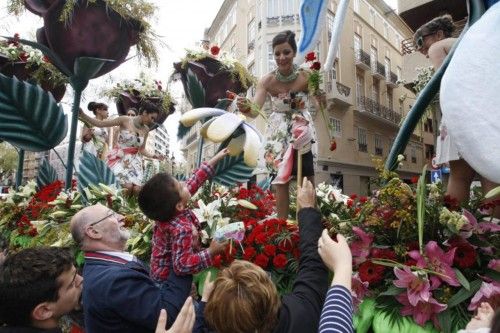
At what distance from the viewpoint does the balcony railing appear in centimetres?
2100

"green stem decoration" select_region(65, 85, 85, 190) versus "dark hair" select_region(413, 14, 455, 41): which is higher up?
"dark hair" select_region(413, 14, 455, 41)

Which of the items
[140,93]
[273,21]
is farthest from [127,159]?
[273,21]

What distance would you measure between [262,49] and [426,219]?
17.9 metres

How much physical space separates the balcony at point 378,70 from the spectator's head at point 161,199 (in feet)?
73.4

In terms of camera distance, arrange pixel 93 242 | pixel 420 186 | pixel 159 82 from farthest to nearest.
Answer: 1. pixel 159 82
2. pixel 93 242
3. pixel 420 186

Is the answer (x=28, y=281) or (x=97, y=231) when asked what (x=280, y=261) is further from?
(x=28, y=281)

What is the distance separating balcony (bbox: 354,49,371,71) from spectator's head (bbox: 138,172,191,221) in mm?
20581

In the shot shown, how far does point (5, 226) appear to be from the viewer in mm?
4246

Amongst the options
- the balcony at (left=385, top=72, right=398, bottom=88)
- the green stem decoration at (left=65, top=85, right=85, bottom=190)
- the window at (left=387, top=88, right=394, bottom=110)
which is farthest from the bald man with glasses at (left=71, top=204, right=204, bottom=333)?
the balcony at (left=385, top=72, right=398, bottom=88)

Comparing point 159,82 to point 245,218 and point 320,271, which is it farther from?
point 320,271

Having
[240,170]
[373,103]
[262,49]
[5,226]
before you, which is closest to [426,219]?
[240,170]

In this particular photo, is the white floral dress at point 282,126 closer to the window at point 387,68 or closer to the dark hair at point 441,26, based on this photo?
the dark hair at point 441,26

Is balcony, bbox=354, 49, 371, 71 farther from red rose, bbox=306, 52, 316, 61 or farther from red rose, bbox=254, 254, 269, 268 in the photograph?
red rose, bbox=254, 254, 269, 268


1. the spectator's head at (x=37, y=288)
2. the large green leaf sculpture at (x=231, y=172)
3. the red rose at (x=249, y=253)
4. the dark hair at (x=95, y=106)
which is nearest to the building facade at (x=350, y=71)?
the dark hair at (x=95, y=106)
